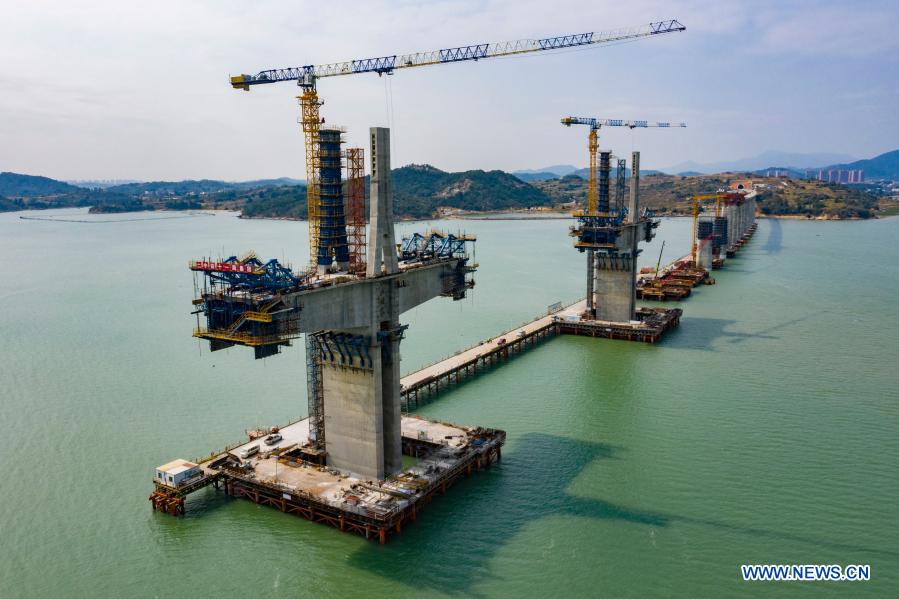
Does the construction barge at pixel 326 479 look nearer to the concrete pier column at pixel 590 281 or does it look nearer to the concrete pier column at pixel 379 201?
the concrete pier column at pixel 379 201

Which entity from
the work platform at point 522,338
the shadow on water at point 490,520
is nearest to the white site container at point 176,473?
the shadow on water at point 490,520

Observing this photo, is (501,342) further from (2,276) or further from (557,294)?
(2,276)

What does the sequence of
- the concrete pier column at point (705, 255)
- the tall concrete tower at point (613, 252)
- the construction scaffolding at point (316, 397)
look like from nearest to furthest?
the construction scaffolding at point (316, 397) < the tall concrete tower at point (613, 252) < the concrete pier column at point (705, 255)

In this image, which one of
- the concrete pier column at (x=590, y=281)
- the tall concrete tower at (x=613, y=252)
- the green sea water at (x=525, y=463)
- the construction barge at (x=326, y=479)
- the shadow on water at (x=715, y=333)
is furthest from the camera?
the concrete pier column at (x=590, y=281)

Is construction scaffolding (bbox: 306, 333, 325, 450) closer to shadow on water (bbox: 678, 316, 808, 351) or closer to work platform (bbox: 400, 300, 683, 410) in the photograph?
work platform (bbox: 400, 300, 683, 410)

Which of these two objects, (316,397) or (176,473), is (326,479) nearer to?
(316,397)

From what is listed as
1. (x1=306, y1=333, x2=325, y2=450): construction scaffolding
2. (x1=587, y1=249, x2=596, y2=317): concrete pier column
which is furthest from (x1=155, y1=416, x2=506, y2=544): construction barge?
(x1=587, y1=249, x2=596, y2=317): concrete pier column
